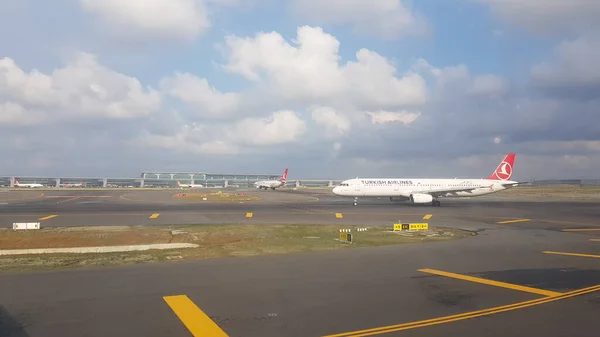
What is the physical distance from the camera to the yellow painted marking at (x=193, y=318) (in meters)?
8.27

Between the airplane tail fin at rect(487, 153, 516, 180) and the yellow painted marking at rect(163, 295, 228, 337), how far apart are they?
205ft

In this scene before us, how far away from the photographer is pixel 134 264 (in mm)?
16609

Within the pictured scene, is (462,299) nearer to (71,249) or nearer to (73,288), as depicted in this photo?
(73,288)

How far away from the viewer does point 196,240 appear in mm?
23938

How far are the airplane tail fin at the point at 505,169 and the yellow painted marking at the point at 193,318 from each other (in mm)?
62341

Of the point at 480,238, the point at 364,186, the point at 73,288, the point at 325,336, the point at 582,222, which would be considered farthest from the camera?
the point at 364,186

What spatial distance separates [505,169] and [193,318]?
6449 centimetres

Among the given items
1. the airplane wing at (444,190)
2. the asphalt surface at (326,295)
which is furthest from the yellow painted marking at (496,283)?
the airplane wing at (444,190)

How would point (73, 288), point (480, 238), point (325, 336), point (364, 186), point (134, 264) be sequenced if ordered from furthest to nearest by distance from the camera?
point (364, 186), point (480, 238), point (134, 264), point (73, 288), point (325, 336)

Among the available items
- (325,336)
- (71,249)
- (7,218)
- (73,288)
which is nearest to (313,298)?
(325,336)

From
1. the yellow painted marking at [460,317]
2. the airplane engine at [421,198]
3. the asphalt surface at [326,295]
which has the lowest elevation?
the asphalt surface at [326,295]

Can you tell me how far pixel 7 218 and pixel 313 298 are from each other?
34.5 meters

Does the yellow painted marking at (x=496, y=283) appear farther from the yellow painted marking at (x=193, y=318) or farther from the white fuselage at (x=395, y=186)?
the white fuselage at (x=395, y=186)

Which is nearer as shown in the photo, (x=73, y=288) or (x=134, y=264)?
(x=73, y=288)
